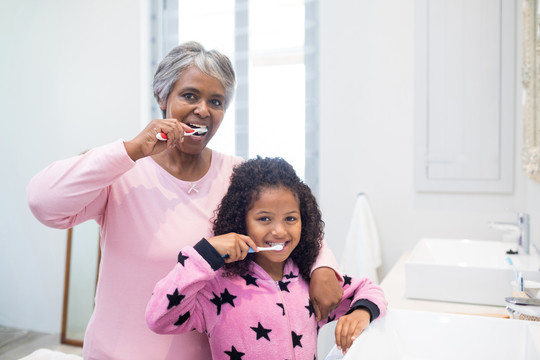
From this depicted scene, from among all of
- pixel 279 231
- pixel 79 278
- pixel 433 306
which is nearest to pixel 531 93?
pixel 433 306

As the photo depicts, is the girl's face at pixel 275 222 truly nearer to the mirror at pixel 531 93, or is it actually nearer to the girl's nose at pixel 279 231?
the girl's nose at pixel 279 231

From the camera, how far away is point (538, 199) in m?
1.69

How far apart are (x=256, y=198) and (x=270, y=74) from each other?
173 cm

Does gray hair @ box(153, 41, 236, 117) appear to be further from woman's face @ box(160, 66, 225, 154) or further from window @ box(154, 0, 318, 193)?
window @ box(154, 0, 318, 193)

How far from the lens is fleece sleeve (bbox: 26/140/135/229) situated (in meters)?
0.92

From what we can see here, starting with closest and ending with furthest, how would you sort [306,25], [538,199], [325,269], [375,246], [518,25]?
[325,269]
[538,199]
[518,25]
[375,246]
[306,25]

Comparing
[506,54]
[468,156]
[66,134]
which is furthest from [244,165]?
[66,134]

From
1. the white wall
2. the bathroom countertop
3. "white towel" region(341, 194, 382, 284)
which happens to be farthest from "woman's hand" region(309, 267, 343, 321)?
the white wall

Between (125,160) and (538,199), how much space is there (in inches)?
59.3

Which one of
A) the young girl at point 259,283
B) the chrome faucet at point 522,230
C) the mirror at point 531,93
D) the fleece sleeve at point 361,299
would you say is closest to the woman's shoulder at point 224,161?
the young girl at point 259,283

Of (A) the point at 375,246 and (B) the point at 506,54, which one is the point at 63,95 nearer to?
(A) the point at 375,246

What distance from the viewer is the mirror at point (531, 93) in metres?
1.58

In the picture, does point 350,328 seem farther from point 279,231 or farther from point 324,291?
point 279,231

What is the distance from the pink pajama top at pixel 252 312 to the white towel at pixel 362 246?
1.16 m
